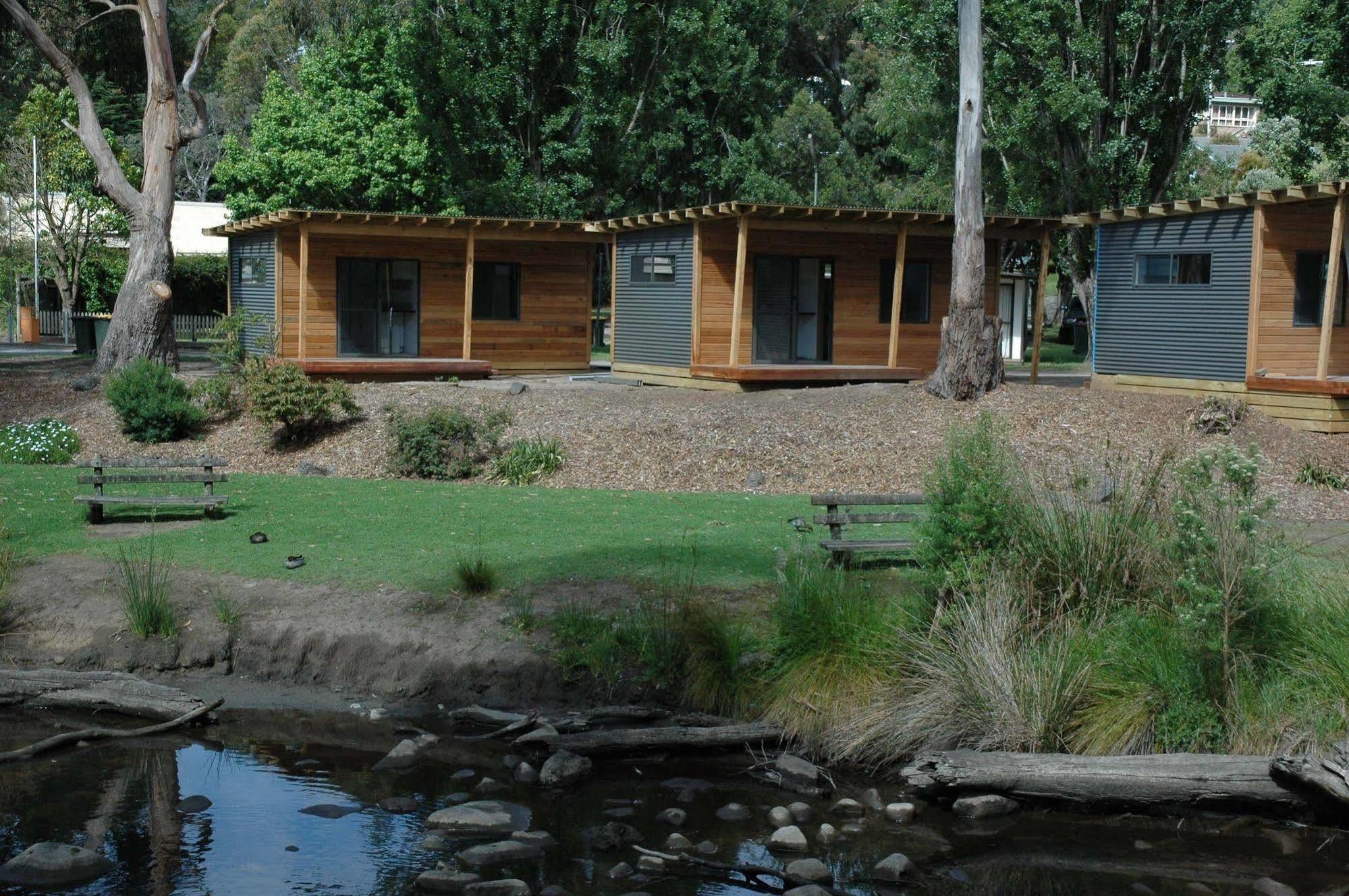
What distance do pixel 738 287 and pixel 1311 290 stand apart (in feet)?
30.7

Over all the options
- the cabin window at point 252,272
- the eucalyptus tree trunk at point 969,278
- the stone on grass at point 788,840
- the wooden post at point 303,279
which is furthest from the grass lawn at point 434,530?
the cabin window at point 252,272

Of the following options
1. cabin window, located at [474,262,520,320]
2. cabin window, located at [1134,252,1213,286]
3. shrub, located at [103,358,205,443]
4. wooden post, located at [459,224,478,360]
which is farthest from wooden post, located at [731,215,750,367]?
shrub, located at [103,358,205,443]

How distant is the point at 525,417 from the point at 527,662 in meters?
11.0

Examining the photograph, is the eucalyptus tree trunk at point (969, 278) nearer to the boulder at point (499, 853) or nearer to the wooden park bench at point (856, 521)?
the wooden park bench at point (856, 521)

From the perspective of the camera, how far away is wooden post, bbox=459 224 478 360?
26.6m

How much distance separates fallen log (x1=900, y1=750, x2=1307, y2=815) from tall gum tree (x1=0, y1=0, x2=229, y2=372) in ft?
69.0

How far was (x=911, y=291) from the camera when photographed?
26.6 meters

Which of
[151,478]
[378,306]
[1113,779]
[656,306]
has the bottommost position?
[1113,779]

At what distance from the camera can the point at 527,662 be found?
973cm

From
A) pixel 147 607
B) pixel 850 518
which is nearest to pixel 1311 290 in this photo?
pixel 850 518

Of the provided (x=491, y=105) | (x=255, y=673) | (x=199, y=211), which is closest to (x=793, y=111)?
(x=491, y=105)

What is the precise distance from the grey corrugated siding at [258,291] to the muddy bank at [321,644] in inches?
647

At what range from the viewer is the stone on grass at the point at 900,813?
7.89m

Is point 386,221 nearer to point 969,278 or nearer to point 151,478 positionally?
point 969,278
